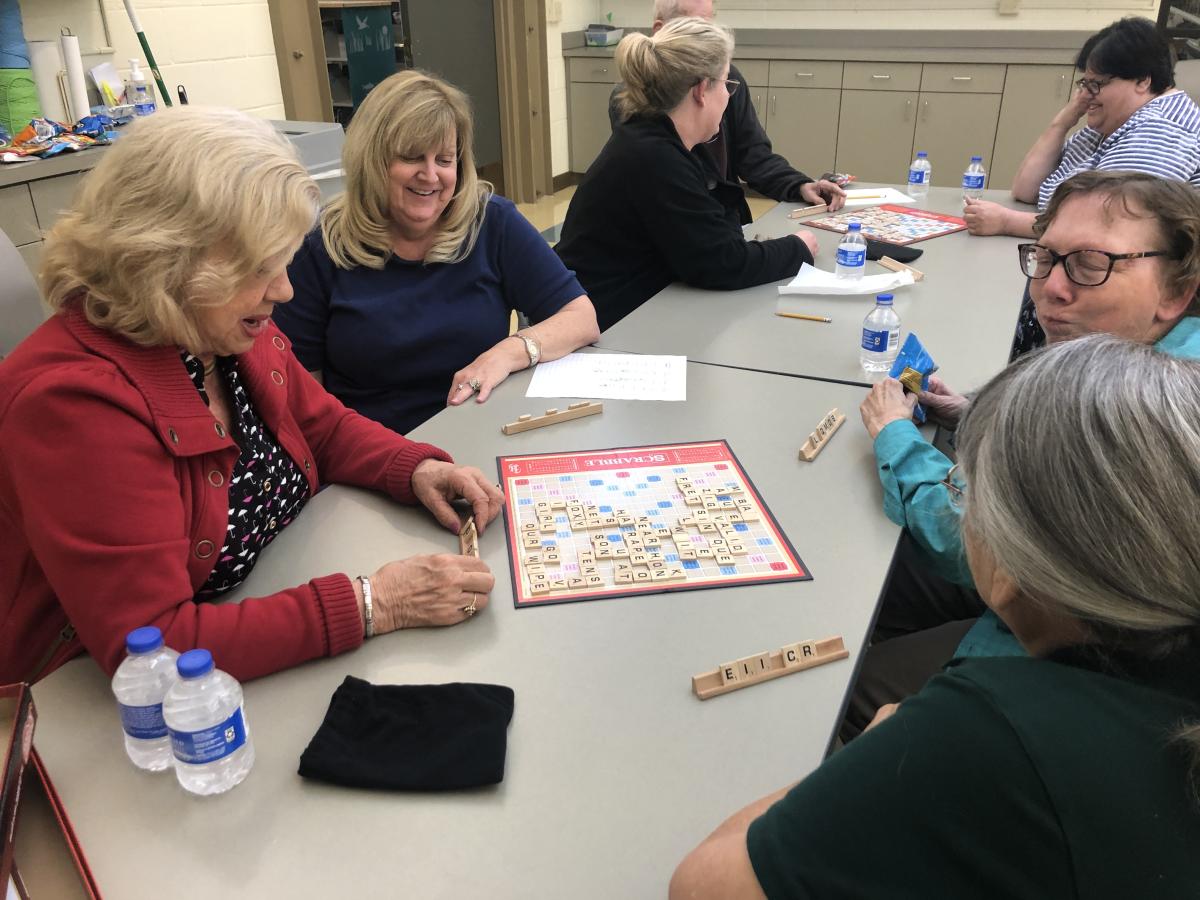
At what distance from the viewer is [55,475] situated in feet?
3.26

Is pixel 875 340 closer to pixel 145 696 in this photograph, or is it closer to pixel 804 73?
pixel 145 696

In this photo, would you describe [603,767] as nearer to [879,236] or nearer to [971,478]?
[971,478]

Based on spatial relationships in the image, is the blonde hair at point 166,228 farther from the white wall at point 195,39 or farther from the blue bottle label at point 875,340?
the white wall at point 195,39

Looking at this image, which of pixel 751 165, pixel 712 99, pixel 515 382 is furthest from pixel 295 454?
pixel 751 165

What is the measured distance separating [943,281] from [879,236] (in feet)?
1.52

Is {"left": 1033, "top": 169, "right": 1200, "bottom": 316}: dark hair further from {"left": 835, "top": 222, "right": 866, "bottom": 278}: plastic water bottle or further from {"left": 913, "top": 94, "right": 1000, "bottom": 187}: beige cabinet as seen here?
{"left": 913, "top": 94, "right": 1000, "bottom": 187}: beige cabinet

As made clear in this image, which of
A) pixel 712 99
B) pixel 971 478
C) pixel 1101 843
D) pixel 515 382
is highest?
pixel 712 99

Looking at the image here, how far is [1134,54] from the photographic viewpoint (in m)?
2.70

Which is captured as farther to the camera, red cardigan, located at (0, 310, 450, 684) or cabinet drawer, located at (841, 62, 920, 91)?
cabinet drawer, located at (841, 62, 920, 91)

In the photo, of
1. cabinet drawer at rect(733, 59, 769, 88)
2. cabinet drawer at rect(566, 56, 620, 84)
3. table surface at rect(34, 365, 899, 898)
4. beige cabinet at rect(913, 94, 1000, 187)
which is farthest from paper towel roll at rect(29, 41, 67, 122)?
beige cabinet at rect(913, 94, 1000, 187)

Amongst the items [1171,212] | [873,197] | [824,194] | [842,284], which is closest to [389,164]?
[842,284]

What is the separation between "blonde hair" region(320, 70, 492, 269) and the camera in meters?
1.87

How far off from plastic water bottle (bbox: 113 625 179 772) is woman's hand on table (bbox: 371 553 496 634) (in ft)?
0.83

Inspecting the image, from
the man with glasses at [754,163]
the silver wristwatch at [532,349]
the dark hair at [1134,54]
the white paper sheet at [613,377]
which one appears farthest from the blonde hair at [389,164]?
the dark hair at [1134,54]
